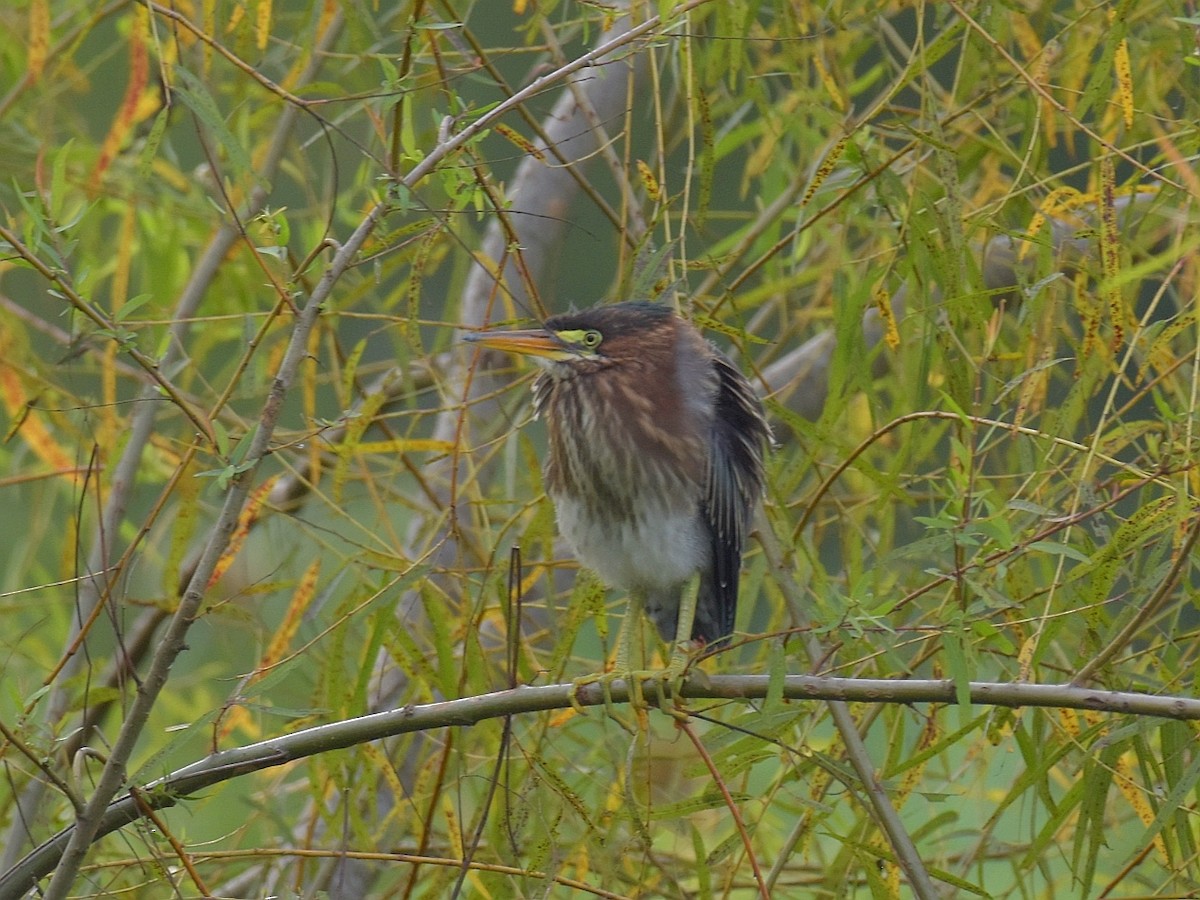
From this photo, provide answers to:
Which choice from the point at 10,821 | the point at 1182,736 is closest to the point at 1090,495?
the point at 1182,736

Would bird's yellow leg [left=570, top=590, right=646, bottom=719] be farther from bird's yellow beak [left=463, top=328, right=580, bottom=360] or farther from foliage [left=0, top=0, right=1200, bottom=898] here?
bird's yellow beak [left=463, top=328, right=580, bottom=360]

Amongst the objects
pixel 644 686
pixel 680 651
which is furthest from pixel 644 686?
pixel 680 651

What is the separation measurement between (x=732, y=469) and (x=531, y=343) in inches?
13.3

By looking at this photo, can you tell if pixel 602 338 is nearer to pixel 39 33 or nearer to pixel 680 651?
pixel 680 651

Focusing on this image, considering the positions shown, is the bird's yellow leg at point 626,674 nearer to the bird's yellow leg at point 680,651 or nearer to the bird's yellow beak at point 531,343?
the bird's yellow leg at point 680,651

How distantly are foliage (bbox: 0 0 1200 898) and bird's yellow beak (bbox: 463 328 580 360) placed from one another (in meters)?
0.06

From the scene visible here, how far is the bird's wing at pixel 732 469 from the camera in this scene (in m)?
2.02

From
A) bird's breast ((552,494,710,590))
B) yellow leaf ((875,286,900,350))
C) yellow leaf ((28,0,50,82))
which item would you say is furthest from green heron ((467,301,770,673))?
yellow leaf ((28,0,50,82))

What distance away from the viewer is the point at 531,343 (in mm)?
1907

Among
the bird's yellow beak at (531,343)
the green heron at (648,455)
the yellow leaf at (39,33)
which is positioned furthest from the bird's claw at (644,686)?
the yellow leaf at (39,33)

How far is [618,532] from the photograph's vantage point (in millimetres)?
2014

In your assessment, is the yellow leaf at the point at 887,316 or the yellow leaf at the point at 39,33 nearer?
the yellow leaf at the point at 887,316

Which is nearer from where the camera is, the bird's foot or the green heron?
the bird's foot

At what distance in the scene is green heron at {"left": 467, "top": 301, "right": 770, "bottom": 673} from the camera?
2012 millimetres
